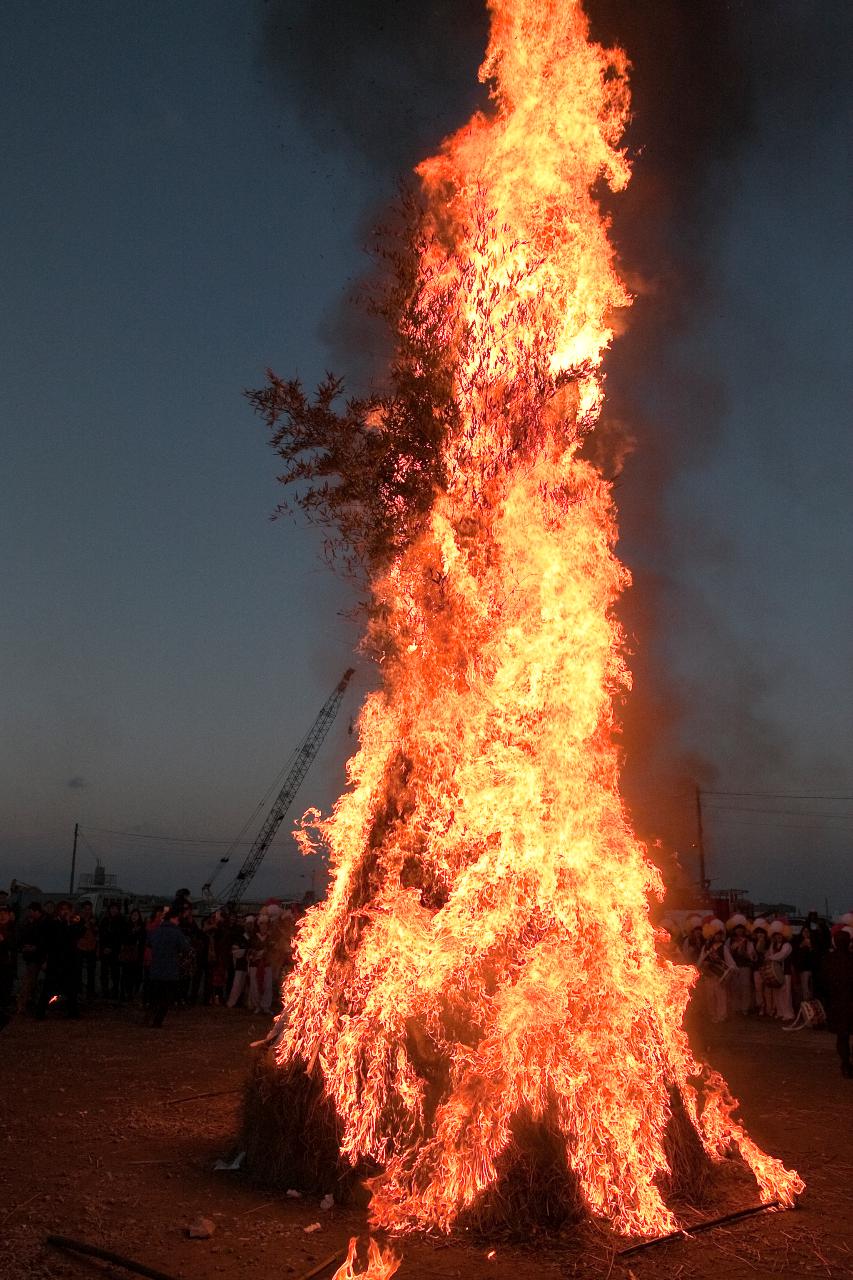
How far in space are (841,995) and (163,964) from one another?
9669mm

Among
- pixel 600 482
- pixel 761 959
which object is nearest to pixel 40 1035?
pixel 600 482

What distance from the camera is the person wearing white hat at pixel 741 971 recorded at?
19188 millimetres

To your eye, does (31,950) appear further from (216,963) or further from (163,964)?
(216,963)

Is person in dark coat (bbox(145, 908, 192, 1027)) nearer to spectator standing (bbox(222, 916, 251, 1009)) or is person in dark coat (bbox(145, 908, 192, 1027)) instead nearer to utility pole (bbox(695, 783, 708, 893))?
spectator standing (bbox(222, 916, 251, 1009))

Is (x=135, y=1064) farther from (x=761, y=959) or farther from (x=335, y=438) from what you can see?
(x=761, y=959)

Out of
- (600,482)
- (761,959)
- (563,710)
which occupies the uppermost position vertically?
(600,482)

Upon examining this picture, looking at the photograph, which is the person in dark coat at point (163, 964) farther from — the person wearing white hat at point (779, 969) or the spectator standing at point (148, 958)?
the person wearing white hat at point (779, 969)

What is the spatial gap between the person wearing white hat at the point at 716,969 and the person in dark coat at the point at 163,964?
8.97 m

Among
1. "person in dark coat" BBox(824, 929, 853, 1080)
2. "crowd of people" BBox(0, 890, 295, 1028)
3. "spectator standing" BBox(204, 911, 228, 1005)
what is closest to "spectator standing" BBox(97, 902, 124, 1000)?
"crowd of people" BBox(0, 890, 295, 1028)

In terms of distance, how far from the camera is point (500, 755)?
7391 mm

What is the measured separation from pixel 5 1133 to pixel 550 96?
33.7ft

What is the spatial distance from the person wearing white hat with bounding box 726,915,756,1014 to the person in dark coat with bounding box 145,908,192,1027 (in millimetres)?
10673

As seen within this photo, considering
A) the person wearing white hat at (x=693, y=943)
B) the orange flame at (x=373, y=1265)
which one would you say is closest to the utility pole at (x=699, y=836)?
the person wearing white hat at (x=693, y=943)

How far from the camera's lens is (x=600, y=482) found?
8.57 metres
